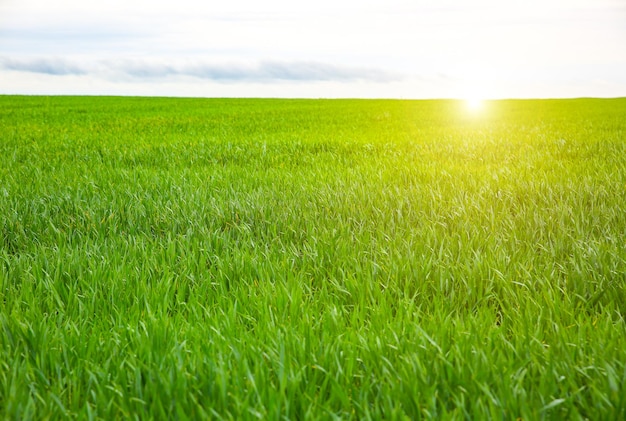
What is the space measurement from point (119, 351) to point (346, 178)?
386cm

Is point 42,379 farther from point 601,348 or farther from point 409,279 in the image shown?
point 601,348

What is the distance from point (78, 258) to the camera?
3.02 m

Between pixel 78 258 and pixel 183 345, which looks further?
pixel 78 258

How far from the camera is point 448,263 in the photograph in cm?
283

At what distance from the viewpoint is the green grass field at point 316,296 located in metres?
1.64

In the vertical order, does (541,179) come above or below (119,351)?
above

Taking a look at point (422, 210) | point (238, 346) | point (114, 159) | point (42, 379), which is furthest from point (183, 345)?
point (114, 159)

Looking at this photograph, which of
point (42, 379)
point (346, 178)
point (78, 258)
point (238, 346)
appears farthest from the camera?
A: point (346, 178)

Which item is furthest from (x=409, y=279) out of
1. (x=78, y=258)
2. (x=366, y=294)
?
(x=78, y=258)

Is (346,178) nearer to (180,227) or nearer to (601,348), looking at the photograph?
(180,227)

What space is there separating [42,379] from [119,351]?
0.28m

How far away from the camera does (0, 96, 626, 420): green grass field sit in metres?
1.64

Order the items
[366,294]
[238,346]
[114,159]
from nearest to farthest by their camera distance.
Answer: [238,346]
[366,294]
[114,159]

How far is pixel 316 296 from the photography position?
2605 mm
